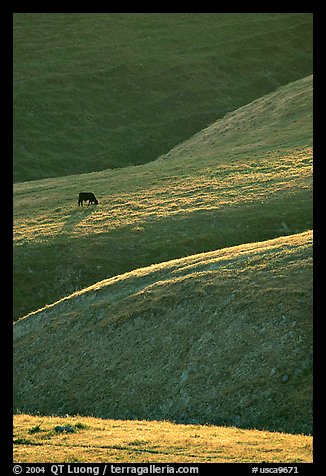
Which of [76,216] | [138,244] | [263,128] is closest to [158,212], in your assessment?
[138,244]

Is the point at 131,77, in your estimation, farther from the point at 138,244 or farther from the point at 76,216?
the point at 138,244

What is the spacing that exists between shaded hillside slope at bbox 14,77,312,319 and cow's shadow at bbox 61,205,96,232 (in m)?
0.12

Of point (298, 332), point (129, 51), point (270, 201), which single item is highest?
point (129, 51)

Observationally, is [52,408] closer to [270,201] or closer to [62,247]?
[62,247]

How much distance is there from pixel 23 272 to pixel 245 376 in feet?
110

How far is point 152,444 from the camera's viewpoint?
29594 mm

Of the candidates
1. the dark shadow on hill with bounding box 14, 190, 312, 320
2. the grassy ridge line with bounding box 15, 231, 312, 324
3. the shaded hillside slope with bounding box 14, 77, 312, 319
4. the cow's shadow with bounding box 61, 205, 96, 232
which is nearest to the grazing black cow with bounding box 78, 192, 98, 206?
the cow's shadow with bounding box 61, 205, 96, 232

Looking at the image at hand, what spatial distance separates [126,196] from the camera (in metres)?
87.4

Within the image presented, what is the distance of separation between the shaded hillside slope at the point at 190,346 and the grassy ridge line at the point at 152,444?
4.62 metres

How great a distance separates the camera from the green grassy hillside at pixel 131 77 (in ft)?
449

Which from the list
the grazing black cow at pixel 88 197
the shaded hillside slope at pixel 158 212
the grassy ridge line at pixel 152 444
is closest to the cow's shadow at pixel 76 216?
the shaded hillside slope at pixel 158 212

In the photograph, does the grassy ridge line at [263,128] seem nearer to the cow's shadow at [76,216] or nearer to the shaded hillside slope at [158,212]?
the shaded hillside slope at [158,212]

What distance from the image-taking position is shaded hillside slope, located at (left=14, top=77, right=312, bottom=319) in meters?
68.3
